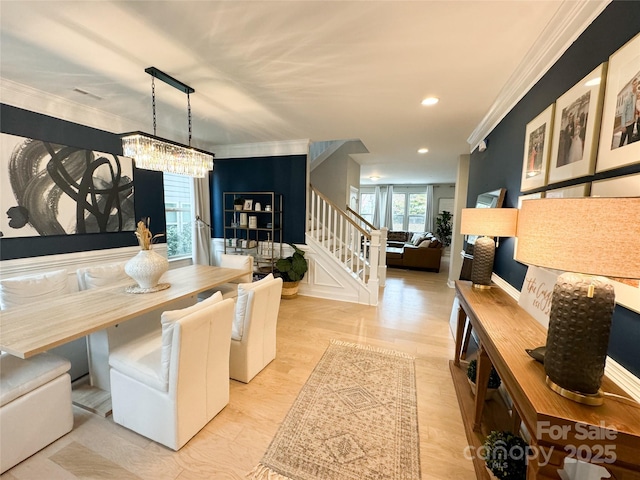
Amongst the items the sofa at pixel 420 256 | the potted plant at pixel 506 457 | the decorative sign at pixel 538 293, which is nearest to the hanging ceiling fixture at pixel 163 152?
the decorative sign at pixel 538 293

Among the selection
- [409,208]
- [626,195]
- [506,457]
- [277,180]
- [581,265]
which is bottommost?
[506,457]

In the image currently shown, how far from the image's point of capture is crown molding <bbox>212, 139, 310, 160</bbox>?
435 centimetres

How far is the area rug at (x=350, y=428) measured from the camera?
4.92ft

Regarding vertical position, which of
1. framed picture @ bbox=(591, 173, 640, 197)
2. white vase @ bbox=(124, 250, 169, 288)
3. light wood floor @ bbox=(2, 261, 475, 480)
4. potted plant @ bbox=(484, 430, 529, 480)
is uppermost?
framed picture @ bbox=(591, 173, 640, 197)

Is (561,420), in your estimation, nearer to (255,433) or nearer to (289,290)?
(255,433)

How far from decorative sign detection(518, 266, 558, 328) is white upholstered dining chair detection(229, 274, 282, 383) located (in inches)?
73.7

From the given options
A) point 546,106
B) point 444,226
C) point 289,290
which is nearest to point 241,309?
point 289,290

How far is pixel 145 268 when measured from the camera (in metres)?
2.19

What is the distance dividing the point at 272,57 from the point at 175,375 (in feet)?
7.30

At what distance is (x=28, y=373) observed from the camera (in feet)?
5.11

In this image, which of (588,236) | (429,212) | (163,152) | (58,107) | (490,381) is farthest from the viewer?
(429,212)

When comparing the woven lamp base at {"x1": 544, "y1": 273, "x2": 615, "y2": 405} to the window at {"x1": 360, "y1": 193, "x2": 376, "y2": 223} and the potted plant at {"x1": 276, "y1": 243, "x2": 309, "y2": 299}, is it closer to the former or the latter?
the potted plant at {"x1": 276, "y1": 243, "x2": 309, "y2": 299}

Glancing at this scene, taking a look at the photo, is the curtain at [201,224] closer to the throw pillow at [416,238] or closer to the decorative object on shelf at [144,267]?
the decorative object on shelf at [144,267]

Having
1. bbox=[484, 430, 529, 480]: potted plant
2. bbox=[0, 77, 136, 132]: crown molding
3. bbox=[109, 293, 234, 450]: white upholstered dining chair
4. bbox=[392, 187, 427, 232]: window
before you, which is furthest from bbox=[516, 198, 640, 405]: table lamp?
bbox=[392, 187, 427, 232]: window
